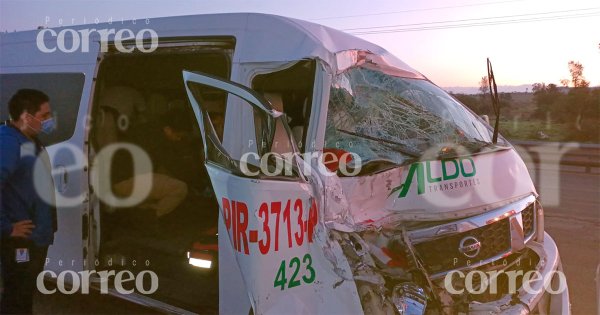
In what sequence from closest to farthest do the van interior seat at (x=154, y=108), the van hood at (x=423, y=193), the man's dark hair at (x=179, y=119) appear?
1. the van hood at (x=423, y=193)
2. the van interior seat at (x=154, y=108)
3. the man's dark hair at (x=179, y=119)

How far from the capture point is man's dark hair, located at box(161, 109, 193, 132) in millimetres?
5414

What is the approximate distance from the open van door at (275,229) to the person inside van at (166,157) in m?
2.53

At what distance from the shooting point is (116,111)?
15.4ft

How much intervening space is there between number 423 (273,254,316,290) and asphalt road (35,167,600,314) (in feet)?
6.71

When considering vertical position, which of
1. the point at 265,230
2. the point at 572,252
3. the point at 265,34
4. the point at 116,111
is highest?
the point at 265,34

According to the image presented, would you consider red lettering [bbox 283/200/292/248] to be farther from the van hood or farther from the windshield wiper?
the windshield wiper

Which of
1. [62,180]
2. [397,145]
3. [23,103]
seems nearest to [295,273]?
[397,145]

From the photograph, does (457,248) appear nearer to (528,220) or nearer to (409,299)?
(409,299)

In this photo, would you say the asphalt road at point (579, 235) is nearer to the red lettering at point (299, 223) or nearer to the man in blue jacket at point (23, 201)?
the red lettering at point (299, 223)

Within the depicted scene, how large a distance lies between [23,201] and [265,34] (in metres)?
1.84

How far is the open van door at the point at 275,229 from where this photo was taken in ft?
8.20

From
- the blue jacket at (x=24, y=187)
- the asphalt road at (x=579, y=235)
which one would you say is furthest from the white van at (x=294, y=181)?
the asphalt road at (x=579, y=235)

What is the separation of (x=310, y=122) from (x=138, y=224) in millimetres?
2534

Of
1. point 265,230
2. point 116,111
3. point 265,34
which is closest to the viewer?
point 265,230
